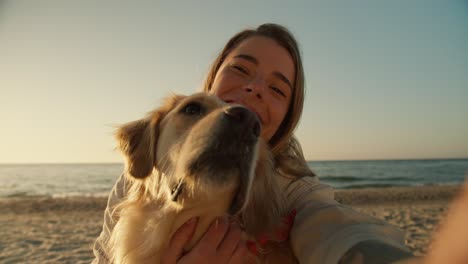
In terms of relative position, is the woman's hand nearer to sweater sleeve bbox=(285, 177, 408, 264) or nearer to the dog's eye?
sweater sleeve bbox=(285, 177, 408, 264)

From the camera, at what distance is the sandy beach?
22.6 ft

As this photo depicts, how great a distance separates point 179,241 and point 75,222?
9.44 m

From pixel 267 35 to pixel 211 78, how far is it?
780mm

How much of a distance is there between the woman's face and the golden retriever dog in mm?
510

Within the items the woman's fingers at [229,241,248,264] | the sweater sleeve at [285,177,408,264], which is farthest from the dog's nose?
the woman's fingers at [229,241,248,264]

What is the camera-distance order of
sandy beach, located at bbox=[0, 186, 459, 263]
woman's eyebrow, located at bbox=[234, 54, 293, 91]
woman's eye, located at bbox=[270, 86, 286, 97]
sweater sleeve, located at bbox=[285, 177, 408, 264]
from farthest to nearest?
sandy beach, located at bbox=[0, 186, 459, 263]
woman's eye, located at bbox=[270, 86, 286, 97]
woman's eyebrow, located at bbox=[234, 54, 293, 91]
sweater sleeve, located at bbox=[285, 177, 408, 264]

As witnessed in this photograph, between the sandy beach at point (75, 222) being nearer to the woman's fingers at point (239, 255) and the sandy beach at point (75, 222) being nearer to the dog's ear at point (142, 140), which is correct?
the woman's fingers at point (239, 255)

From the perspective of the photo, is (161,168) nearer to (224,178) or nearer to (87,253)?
(224,178)

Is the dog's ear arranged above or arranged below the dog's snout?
below

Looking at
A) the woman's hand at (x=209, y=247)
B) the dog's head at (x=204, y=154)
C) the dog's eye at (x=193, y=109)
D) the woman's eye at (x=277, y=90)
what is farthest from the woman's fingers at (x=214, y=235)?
the woman's eye at (x=277, y=90)

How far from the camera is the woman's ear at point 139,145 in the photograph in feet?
8.09

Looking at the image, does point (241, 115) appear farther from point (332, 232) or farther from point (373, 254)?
point (373, 254)

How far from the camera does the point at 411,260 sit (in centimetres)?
103

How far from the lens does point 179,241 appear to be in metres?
2.28
